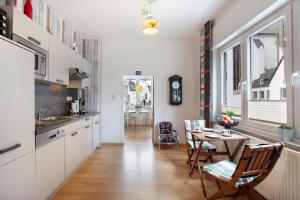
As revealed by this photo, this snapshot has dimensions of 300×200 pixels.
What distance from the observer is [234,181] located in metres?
1.98

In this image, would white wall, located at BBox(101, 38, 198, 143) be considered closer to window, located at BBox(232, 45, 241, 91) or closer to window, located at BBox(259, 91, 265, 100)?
window, located at BBox(232, 45, 241, 91)

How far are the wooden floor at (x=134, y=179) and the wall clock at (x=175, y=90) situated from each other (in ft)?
4.71

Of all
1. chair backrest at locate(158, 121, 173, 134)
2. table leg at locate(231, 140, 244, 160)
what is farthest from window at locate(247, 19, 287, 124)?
chair backrest at locate(158, 121, 173, 134)

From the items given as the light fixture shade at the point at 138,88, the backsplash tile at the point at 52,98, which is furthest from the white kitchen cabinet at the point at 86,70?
the light fixture shade at the point at 138,88

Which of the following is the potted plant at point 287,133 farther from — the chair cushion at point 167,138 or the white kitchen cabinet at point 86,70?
the white kitchen cabinet at point 86,70

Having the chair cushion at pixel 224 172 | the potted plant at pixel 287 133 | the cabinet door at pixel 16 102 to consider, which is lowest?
the chair cushion at pixel 224 172

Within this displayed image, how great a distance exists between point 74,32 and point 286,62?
13.8ft

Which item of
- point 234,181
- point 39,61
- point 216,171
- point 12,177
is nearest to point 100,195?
point 12,177

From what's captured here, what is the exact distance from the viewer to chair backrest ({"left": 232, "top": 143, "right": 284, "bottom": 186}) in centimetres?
184

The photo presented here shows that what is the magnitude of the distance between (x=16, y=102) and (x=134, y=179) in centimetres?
201

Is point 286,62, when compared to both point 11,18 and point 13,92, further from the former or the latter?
point 11,18

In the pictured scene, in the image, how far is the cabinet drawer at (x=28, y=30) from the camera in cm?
206

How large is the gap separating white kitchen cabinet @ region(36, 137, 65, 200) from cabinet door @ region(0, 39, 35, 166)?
0.90 ft

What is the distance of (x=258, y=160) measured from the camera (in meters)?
1.96
